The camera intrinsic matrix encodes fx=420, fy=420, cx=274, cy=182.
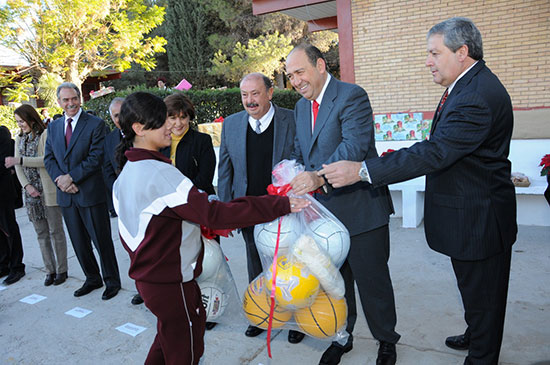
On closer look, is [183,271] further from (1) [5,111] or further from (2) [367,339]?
(1) [5,111]

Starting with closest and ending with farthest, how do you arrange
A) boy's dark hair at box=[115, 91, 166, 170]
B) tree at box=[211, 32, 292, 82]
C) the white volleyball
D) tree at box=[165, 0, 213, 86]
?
boy's dark hair at box=[115, 91, 166, 170] < the white volleyball < tree at box=[211, 32, 292, 82] < tree at box=[165, 0, 213, 86]

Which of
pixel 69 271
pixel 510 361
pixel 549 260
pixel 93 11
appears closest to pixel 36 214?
pixel 69 271

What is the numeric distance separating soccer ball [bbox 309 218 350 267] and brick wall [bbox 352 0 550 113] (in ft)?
23.9

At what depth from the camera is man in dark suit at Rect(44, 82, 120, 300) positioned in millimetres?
3975

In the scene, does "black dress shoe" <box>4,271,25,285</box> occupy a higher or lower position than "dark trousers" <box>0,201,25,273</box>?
lower

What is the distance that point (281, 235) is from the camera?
2.14 metres

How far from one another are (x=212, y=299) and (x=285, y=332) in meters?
1.01

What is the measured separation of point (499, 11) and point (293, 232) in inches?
312

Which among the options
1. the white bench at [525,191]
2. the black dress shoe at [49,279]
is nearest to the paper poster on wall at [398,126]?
the white bench at [525,191]

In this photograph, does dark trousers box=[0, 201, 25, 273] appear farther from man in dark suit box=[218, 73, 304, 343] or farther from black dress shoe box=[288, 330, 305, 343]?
black dress shoe box=[288, 330, 305, 343]

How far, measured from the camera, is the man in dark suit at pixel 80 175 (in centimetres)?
397

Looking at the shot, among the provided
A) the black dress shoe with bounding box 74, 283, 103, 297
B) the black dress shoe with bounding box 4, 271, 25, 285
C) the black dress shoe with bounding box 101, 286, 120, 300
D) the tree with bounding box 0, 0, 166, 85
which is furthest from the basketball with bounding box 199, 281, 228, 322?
the tree with bounding box 0, 0, 166, 85

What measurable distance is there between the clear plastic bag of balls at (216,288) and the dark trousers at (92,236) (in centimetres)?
210

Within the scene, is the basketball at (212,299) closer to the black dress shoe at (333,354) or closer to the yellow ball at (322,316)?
the yellow ball at (322,316)
